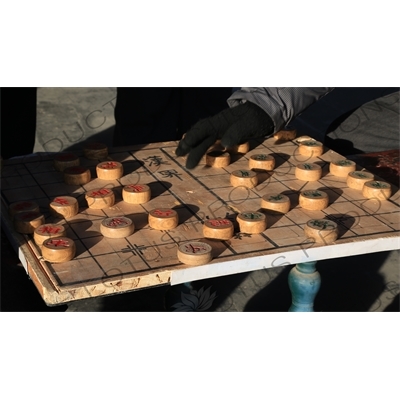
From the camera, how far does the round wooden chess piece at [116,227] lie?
235 centimetres

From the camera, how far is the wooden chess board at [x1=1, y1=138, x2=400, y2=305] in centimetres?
220

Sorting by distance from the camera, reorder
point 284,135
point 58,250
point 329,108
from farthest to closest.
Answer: point 329,108 → point 284,135 → point 58,250

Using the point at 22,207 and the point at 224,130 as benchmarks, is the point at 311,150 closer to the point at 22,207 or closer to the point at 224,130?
the point at 224,130

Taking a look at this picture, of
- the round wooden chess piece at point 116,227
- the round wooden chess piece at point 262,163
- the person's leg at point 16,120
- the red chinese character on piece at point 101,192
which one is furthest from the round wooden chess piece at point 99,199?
the person's leg at point 16,120

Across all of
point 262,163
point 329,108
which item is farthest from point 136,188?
point 329,108

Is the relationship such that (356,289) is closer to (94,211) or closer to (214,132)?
(214,132)

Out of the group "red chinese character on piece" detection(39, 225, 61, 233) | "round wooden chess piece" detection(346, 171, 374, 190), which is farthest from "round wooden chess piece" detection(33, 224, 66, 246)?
"round wooden chess piece" detection(346, 171, 374, 190)

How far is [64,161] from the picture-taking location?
2.85 m

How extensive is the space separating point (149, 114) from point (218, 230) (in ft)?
6.80

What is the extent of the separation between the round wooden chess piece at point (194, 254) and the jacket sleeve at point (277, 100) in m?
0.77

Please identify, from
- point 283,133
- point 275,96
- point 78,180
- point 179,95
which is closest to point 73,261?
point 78,180

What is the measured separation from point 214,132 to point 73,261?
2.53 ft

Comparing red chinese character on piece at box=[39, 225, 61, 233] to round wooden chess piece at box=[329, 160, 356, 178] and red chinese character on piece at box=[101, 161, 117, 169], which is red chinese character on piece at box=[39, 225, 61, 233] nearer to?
red chinese character on piece at box=[101, 161, 117, 169]

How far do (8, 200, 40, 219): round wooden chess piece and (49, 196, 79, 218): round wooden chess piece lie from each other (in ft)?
0.17
